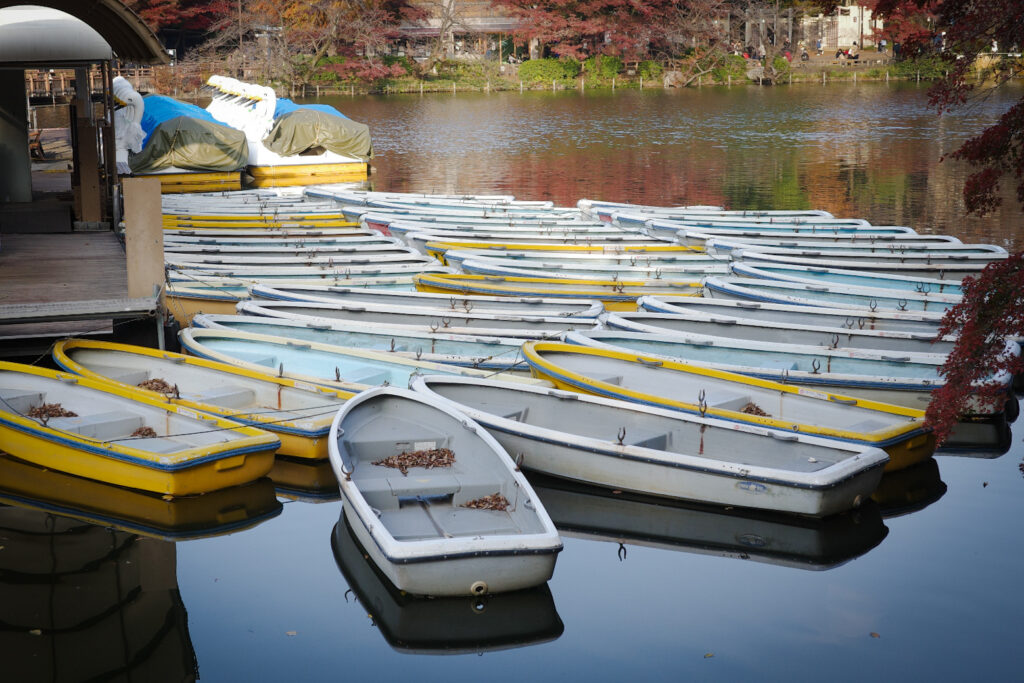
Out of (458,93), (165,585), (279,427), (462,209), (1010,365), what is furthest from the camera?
(458,93)

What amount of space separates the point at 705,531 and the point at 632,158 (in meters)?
28.8

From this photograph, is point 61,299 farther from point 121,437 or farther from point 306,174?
point 306,174

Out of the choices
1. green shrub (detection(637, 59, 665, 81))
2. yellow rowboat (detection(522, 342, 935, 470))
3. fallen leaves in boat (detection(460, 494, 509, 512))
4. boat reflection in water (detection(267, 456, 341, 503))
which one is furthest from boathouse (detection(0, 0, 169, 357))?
green shrub (detection(637, 59, 665, 81))

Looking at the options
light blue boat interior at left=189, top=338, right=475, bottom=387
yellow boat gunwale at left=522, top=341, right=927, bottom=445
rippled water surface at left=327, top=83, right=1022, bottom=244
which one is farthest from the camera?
rippled water surface at left=327, top=83, right=1022, bottom=244

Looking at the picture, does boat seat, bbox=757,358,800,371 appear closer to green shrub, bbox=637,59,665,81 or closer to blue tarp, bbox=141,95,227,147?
blue tarp, bbox=141,95,227,147

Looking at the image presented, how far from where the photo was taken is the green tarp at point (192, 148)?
86.4ft

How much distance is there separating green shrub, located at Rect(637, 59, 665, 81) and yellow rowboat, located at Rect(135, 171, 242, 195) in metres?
40.9

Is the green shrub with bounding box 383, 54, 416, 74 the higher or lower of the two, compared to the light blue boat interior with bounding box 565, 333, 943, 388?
higher

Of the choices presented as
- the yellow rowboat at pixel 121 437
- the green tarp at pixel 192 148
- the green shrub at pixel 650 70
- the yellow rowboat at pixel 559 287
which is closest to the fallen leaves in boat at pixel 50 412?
the yellow rowboat at pixel 121 437

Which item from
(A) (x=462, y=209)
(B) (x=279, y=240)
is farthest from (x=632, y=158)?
(B) (x=279, y=240)

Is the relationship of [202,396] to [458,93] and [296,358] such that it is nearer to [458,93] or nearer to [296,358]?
[296,358]

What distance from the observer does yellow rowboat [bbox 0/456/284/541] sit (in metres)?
8.47

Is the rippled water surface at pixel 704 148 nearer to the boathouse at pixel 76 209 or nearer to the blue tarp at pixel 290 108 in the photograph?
the blue tarp at pixel 290 108

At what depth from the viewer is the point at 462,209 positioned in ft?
68.1
